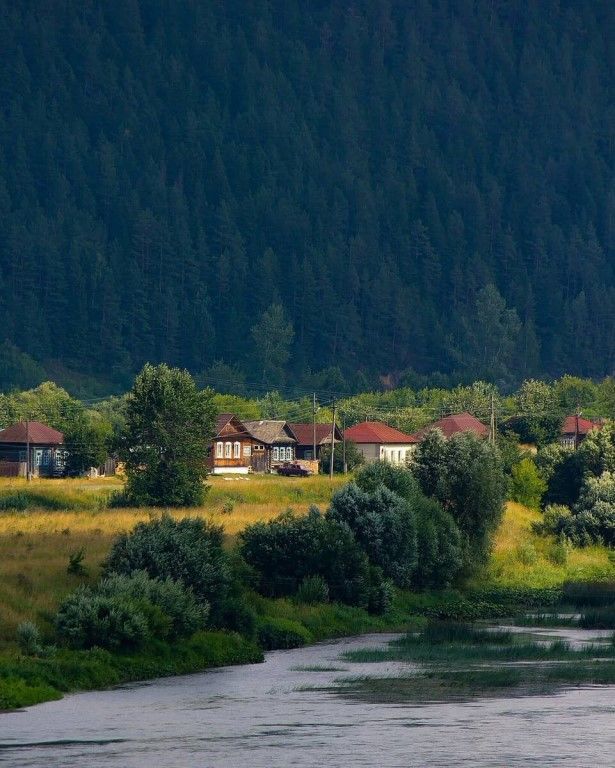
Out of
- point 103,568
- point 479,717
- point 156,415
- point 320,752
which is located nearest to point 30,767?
point 320,752

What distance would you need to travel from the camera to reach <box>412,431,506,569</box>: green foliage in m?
109

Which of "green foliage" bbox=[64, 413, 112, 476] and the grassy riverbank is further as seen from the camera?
"green foliage" bbox=[64, 413, 112, 476]

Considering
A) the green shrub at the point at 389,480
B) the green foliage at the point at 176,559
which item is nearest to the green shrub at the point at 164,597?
the green foliage at the point at 176,559

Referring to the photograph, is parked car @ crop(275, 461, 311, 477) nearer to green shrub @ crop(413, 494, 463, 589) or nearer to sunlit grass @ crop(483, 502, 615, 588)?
sunlit grass @ crop(483, 502, 615, 588)

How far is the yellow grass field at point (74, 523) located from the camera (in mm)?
69438

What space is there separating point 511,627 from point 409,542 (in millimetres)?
9885

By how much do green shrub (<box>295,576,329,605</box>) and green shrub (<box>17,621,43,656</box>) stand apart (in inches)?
898

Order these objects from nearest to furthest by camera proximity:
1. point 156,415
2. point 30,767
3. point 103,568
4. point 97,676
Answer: point 30,767 → point 97,676 → point 103,568 → point 156,415

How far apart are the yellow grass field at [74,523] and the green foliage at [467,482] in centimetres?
1186

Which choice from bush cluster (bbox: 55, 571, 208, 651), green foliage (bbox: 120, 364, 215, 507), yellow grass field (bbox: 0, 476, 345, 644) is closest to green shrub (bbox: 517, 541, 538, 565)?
yellow grass field (bbox: 0, 476, 345, 644)

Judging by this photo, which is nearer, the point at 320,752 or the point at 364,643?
the point at 320,752

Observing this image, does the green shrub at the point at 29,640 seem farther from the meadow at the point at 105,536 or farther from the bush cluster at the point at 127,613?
the bush cluster at the point at 127,613

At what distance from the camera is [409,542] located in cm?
9381

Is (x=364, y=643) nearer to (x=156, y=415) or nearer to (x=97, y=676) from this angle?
(x=97, y=676)
